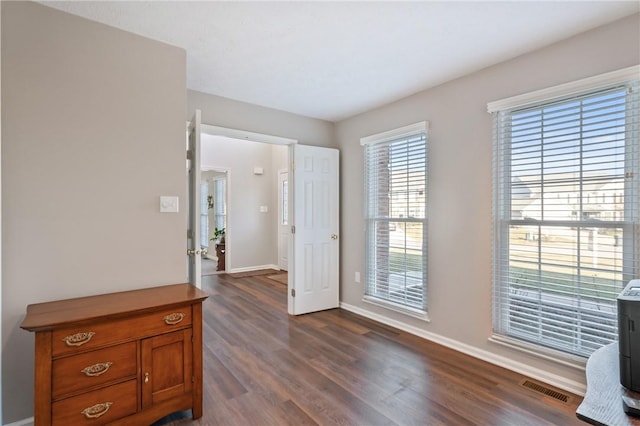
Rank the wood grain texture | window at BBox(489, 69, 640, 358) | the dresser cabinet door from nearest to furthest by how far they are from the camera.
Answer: the wood grain texture
the dresser cabinet door
window at BBox(489, 69, 640, 358)

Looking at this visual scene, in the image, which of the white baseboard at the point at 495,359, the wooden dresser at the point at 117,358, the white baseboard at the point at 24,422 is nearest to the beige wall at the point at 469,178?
the white baseboard at the point at 495,359

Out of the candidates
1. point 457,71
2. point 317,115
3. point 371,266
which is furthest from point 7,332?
point 457,71

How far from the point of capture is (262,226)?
22.8 ft

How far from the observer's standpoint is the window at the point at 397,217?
325 cm

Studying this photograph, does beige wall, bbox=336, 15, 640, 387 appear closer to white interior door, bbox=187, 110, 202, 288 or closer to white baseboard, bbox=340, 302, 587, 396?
white baseboard, bbox=340, 302, 587, 396

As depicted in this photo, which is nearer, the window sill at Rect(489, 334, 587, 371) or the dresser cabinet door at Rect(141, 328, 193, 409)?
the dresser cabinet door at Rect(141, 328, 193, 409)

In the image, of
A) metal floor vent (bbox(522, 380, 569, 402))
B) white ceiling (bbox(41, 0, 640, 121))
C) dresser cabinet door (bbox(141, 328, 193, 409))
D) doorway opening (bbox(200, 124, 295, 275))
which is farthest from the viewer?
doorway opening (bbox(200, 124, 295, 275))

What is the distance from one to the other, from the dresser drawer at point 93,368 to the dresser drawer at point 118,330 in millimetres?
42

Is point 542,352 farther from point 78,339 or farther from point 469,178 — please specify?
point 78,339

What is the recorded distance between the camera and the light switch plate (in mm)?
2293

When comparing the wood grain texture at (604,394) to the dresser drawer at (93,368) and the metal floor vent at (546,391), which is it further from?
the dresser drawer at (93,368)

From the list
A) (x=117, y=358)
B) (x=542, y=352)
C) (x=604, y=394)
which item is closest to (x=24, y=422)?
(x=117, y=358)

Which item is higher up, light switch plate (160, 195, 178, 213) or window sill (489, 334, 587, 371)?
light switch plate (160, 195, 178, 213)

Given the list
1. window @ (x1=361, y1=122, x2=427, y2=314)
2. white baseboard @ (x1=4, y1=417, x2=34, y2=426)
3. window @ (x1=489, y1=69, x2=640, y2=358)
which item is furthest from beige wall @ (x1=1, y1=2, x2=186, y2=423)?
window @ (x1=489, y1=69, x2=640, y2=358)
